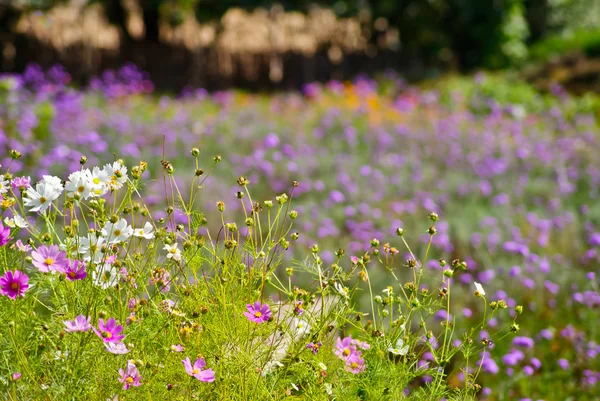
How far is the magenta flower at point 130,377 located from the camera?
1.62 m

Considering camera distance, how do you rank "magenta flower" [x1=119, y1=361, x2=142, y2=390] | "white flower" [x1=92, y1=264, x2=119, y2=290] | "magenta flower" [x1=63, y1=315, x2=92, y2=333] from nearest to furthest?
"magenta flower" [x1=63, y1=315, x2=92, y2=333], "magenta flower" [x1=119, y1=361, x2=142, y2=390], "white flower" [x1=92, y1=264, x2=119, y2=290]

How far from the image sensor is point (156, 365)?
5.67 feet

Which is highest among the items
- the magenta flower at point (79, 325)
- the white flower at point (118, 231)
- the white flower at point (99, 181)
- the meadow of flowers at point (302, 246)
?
the white flower at point (99, 181)

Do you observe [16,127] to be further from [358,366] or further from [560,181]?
[358,366]

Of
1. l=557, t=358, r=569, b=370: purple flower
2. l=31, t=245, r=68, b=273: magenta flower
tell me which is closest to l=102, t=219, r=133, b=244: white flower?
l=31, t=245, r=68, b=273: magenta flower

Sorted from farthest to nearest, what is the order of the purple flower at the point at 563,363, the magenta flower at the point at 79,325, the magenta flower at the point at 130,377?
the purple flower at the point at 563,363, the magenta flower at the point at 130,377, the magenta flower at the point at 79,325

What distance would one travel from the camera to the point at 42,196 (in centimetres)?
182

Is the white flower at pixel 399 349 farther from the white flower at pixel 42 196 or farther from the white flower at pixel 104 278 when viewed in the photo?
the white flower at pixel 42 196

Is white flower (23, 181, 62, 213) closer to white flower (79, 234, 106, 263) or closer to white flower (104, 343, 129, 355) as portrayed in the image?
white flower (79, 234, 106, 263)

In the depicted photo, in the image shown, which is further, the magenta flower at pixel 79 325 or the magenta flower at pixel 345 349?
the magenta flower at pixel 345 349

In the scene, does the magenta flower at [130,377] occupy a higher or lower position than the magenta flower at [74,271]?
lower

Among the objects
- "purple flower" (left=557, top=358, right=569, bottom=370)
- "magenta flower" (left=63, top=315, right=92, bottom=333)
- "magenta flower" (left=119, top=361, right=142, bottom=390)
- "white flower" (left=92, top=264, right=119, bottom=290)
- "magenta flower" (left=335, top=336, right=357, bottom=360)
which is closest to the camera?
"magenta flower" (left=63, top=315, right=92, bottom=333)

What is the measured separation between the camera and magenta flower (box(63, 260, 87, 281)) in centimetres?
167

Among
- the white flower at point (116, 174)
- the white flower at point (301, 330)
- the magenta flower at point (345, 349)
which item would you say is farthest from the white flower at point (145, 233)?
the magenta flower at point (345, 349)
